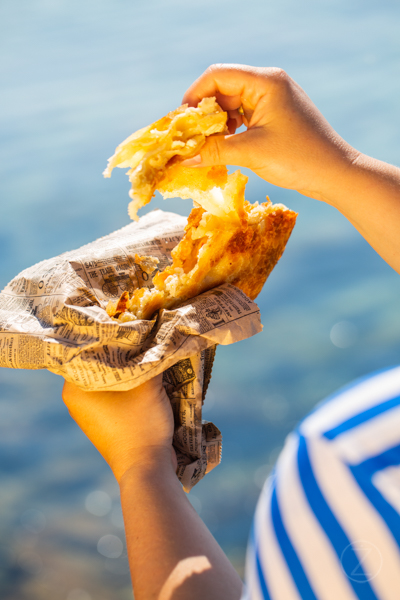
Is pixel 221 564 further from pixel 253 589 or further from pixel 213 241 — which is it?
pixel 213 241

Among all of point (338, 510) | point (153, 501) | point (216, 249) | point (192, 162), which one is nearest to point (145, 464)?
point (153, 501)

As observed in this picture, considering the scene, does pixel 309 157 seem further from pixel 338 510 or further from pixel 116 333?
pixel 338 510

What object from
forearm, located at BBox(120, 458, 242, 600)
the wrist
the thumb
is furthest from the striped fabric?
the thumb


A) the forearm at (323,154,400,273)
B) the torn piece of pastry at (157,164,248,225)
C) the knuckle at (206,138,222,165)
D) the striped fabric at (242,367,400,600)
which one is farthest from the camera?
the torn piece of pastry at (157,164,248,225)

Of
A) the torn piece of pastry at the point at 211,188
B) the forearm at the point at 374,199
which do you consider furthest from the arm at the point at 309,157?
the torn piece of pastry at the point at 211,188

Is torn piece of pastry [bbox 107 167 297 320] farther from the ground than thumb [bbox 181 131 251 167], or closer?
closer

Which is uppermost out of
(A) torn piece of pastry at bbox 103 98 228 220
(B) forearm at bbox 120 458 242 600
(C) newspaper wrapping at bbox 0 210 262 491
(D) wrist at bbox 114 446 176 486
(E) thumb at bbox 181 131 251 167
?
(A) torn piece of pastry at bbox 103 98 228 220

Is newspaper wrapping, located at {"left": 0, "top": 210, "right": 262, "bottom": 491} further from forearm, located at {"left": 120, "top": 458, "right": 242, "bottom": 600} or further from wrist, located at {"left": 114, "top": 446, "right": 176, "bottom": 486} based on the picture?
forearm, located at {"left": 120, "top": 458, "right": 242, "bottom": 600}
